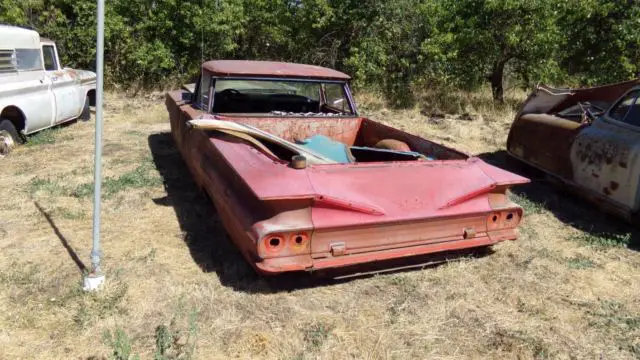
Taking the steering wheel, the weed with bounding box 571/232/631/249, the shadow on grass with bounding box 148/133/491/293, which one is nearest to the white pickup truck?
the shadow on grass with bounding box 148/133/491/293

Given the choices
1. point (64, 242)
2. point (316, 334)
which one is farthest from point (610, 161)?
point (64, 242)

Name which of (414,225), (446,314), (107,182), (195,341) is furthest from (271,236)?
(107,182)

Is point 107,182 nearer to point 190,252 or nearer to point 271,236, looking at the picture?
point 190,252

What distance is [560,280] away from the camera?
3787 mm

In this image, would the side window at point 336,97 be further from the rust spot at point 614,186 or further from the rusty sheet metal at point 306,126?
the rust spot at point 614,186

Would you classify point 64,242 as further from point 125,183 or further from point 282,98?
point 282,98

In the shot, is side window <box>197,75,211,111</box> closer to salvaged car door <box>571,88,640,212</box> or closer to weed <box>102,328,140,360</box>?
weed <box>102,328,140,360</box>

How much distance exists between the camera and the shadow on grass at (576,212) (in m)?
4.65

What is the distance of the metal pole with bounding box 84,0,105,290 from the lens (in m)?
2.79

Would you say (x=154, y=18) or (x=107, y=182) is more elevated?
(x=154, y=18)

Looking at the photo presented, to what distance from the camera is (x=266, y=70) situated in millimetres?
4922

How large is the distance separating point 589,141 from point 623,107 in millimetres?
546

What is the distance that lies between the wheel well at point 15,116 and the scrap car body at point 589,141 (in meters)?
6.88

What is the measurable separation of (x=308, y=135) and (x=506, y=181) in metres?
2.07
